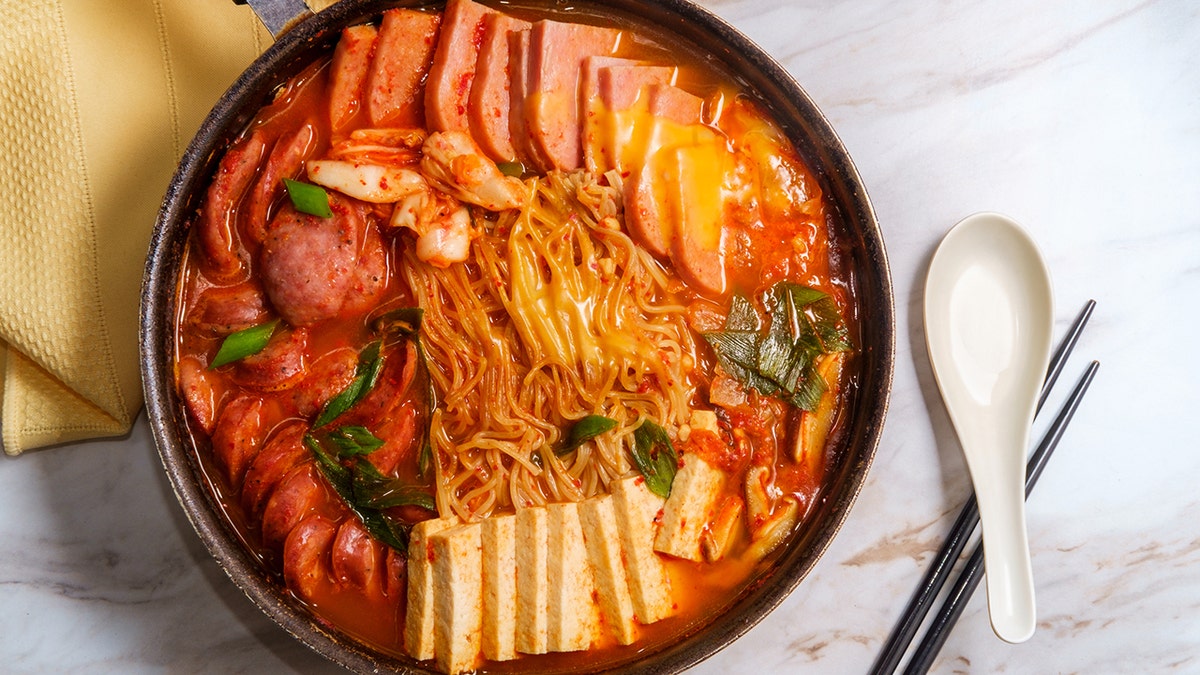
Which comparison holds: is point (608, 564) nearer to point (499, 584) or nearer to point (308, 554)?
point (499, 584)

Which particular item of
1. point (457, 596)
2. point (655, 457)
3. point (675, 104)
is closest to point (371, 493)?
point (457, 596)

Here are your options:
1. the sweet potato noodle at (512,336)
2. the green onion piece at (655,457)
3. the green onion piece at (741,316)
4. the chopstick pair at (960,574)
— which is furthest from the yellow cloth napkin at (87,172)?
the chopstick pair at (960,574)

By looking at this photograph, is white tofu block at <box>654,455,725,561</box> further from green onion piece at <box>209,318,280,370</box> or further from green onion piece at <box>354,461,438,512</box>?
green onion piece at <box>209,318,280,370</box>

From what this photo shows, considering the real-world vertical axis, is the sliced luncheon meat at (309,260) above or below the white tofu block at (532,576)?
above

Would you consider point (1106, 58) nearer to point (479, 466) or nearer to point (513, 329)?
point (513, 329)

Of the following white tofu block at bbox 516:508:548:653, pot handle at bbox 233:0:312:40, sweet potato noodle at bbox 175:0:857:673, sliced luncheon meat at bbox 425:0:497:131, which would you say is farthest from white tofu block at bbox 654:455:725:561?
pot handle at bbox 233:0:312:40

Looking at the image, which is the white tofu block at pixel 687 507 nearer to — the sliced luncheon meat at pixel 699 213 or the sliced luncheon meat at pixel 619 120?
the sliced luncheon meat at pixel 699 213
